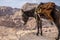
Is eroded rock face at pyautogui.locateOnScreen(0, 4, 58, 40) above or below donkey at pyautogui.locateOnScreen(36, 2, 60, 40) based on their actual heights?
below

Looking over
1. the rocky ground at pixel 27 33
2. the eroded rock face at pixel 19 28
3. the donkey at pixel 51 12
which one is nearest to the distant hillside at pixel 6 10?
the eroded rock face at pixel 19 28

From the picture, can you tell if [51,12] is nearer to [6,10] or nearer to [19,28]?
[19,28]

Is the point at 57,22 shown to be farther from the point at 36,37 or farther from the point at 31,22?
the point at 31,22

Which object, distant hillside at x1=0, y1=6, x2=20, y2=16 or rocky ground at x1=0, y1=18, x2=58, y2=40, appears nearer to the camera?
rocky ground at x1=0, y1=18, x2=58, y2=40

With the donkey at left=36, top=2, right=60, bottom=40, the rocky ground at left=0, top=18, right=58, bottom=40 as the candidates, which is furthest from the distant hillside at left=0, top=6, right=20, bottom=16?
the donkey at left=36, top=2, right=60, bottom=40

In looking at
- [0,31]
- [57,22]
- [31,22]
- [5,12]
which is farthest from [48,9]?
[5,12]

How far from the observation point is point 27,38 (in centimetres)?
412

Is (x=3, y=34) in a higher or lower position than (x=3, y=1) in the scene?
lower

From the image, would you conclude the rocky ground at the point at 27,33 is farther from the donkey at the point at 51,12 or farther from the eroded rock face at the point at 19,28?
the donkey at the point at 51,12

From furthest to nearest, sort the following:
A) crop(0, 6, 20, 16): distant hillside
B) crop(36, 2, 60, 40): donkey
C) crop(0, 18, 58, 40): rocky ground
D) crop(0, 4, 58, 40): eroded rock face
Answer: crop(0, 6, 20, 16): distant hillside
crop(0, 4, 58, 40): eroded rock face
crop(0, 18, 58, 40): rocky ground
crop(36, 2, 60, 40): donkey

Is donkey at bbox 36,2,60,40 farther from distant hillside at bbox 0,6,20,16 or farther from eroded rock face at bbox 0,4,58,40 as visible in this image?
distant hillside at bbox 0,6,20,16

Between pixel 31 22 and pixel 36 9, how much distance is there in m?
2.25

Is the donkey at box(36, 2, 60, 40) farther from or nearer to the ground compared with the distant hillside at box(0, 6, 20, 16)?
farther from the ground

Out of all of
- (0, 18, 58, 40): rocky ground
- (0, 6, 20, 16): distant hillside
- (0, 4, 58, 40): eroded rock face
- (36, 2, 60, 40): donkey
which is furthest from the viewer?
(0, 6, 20, 16): distant hillside
